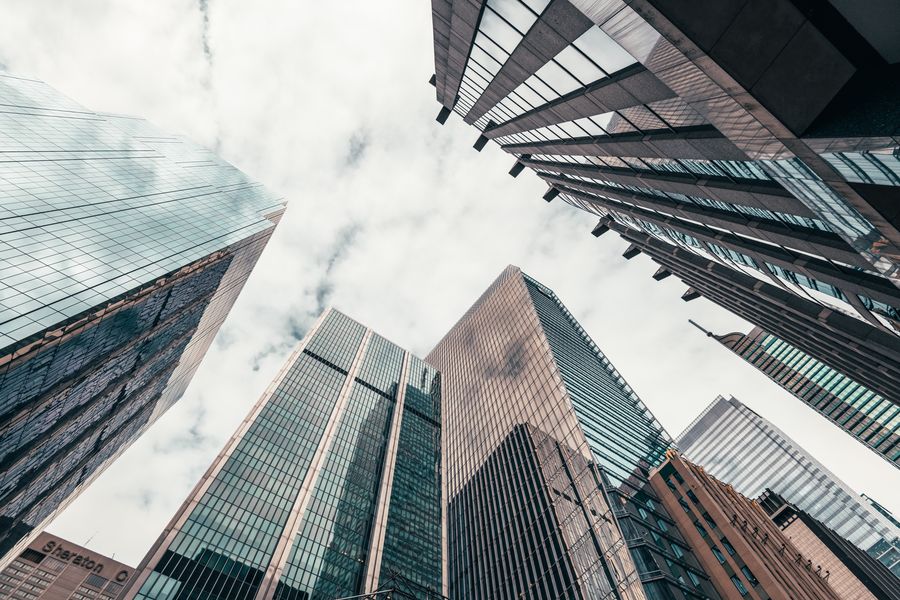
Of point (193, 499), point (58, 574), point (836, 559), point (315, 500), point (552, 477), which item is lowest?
point (58, 574)

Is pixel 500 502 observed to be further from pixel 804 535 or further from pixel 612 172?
pixel 804 535


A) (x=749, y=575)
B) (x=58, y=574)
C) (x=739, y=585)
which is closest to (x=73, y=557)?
(x=58, y=574)

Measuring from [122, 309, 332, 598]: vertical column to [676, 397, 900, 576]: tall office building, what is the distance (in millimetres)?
174212

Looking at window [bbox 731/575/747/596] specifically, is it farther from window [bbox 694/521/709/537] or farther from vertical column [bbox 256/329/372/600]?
vertical column [bbox 256/329/372/600]

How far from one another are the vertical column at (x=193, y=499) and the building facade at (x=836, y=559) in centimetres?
11087

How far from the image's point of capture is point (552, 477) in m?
56.3

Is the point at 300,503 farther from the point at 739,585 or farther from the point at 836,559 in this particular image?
the point at 836,559

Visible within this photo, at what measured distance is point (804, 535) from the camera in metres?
98.4

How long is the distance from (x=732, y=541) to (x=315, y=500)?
6765 cm

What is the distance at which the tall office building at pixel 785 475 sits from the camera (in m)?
142

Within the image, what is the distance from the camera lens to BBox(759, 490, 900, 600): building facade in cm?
8819

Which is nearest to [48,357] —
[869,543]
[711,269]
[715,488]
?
[711,269]

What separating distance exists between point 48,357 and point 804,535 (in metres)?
143

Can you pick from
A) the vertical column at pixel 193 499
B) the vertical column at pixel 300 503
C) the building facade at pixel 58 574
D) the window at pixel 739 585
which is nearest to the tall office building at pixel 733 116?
the window at pixel 739 585
